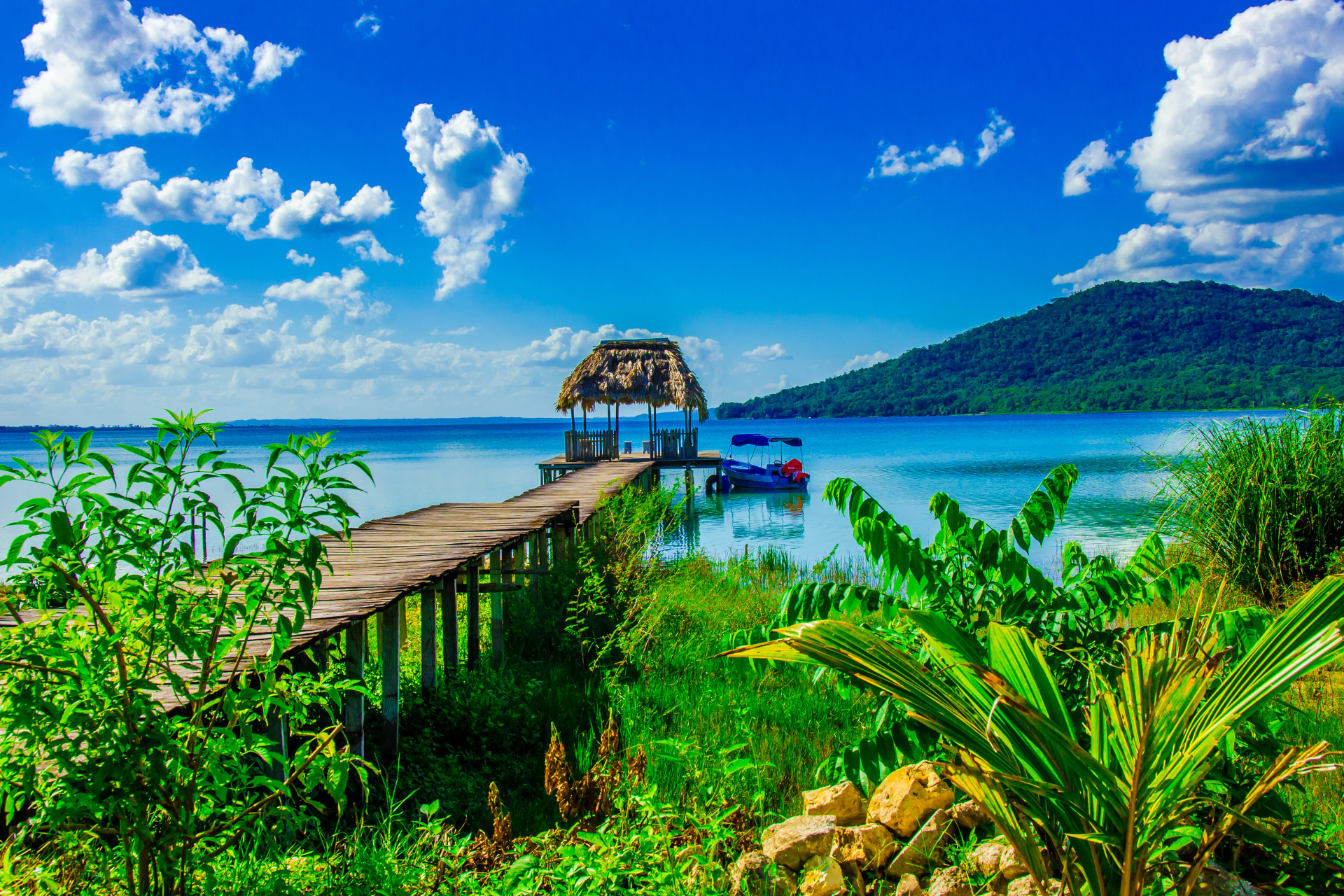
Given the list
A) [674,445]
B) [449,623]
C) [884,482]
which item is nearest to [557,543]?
[449,623]

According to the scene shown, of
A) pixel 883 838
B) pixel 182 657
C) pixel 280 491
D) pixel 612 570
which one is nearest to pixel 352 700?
pixel 182 657

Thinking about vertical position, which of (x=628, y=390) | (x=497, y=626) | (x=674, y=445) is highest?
(x=628, y=390)

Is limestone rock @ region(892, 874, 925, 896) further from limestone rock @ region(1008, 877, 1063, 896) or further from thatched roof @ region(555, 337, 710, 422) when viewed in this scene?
thatched roof @ region(555, 337, 710, 422)

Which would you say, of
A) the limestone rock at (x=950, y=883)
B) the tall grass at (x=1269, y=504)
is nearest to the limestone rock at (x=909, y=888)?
the limestone rock at (x=950, y=883)

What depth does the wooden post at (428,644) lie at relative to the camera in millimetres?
5777

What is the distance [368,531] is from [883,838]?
21.1 ft

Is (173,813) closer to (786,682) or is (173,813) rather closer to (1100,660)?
(1100,660)

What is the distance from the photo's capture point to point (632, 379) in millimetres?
25812

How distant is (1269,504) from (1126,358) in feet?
404

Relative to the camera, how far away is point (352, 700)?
446cm

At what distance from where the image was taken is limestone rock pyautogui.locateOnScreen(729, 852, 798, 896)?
2801 millimetres

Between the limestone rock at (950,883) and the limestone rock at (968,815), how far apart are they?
38cm

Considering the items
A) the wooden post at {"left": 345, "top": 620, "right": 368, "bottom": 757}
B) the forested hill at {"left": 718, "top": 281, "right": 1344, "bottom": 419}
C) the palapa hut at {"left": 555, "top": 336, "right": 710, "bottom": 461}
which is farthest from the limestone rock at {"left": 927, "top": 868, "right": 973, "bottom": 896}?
the forested hill at {"left": 718, "top": 281, "right": 1344, "bottom": 419}

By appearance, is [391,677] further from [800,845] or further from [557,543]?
[557,543]
